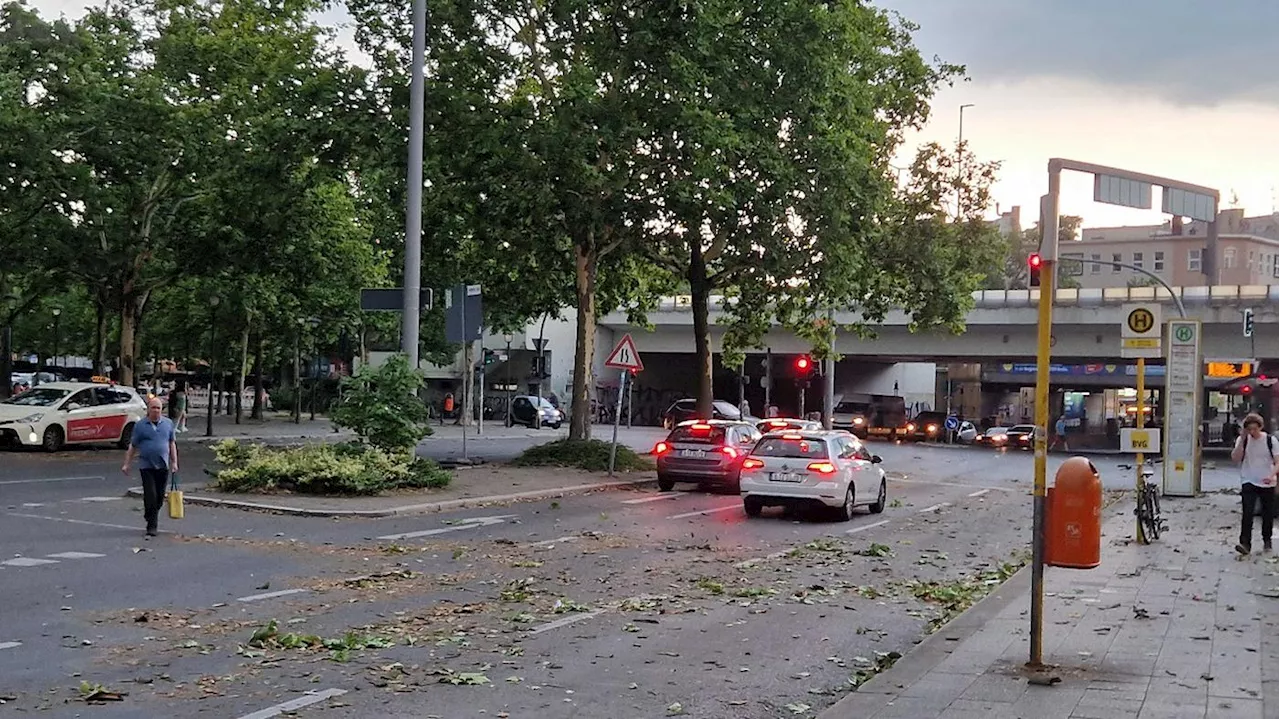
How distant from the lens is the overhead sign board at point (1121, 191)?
9.55 meters

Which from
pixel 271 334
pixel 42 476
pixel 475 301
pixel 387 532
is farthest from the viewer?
pixel 271 334

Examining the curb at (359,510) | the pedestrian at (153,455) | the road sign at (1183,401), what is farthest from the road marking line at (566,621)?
the road sign at (1183,401)

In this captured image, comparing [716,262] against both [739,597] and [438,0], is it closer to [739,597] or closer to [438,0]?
[438,0]

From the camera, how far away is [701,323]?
3294 cm

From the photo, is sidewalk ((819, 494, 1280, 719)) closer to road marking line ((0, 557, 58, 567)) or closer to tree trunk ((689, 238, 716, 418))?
road marking line ((0, 557, 58, 567))

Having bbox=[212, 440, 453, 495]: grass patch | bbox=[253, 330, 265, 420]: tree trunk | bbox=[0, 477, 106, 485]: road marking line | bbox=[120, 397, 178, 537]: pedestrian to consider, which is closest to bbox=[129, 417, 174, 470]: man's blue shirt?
bbox=[120, 397, 178, 537]: pedestrian

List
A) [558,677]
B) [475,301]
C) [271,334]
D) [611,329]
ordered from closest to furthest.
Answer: [558,677] < [475,301] < [271,334] < [611,329]

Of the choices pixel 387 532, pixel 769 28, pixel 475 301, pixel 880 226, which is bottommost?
pixel 387 532

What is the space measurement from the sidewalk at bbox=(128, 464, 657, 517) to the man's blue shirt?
3.09 metres

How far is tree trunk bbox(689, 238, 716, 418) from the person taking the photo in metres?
32.2

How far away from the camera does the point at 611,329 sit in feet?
227

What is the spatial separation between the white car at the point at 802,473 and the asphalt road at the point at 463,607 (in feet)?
1.70

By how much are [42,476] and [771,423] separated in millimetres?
15148

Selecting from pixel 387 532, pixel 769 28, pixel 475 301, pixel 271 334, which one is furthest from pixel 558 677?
pixel 271 334
